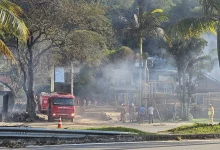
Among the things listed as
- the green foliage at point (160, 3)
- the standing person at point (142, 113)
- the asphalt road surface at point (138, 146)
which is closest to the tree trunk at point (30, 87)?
the standing person at point (142, 113)

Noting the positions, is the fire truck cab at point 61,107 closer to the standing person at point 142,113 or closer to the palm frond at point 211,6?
the standing person at point 142,113

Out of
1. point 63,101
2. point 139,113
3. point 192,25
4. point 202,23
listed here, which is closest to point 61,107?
point 63,101

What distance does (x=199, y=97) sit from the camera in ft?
177

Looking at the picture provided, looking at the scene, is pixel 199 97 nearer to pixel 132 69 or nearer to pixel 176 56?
pixel 132 69

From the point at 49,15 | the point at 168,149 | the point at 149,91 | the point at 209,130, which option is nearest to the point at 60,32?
the point at 49,15

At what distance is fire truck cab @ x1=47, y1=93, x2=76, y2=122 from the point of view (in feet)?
113

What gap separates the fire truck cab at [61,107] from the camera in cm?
→ 3450

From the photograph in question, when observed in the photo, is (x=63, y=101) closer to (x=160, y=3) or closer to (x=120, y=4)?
(x=160, y=3)

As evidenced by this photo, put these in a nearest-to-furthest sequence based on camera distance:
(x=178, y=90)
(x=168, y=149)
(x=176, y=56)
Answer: (x=168, y=149), (x=176, y=56), (x=178, y=90)

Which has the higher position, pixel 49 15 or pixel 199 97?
pixel 49 15

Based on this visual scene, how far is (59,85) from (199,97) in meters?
21.8

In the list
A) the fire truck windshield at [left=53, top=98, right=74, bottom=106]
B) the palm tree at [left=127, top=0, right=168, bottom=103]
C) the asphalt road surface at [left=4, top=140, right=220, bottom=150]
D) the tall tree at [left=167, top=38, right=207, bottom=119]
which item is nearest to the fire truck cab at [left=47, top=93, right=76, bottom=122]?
the fire truck windshield at [left=53, top=98, right=74, bottom=106]

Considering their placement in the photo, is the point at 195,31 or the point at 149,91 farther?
the point at 149,91

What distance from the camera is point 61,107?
34.8 metres
